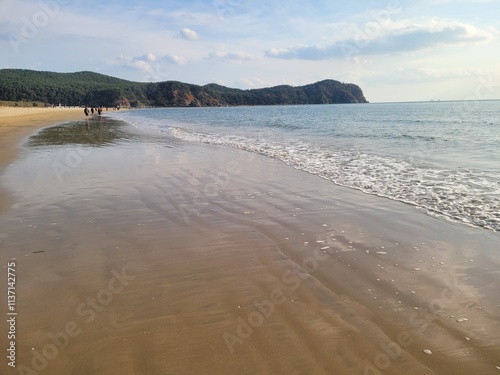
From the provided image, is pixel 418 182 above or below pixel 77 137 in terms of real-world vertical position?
above

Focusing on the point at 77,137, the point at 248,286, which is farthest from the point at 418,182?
the point at 77,137

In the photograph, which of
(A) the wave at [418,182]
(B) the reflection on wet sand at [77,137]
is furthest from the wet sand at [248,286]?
(B) the reflection on wet sand at [77,137]

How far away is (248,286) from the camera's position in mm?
4598

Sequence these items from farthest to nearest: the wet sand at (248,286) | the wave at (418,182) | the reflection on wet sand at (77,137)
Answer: the reflection on wet sand at (77,137) → the wave at (418,182) → the wet sand at (248,286)

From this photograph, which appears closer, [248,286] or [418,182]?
[248,286]

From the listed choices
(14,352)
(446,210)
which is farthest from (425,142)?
(14,352)

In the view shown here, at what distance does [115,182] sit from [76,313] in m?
7.21

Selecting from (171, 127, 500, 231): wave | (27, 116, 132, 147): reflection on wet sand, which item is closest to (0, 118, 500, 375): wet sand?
(171, 127, 500, 231): wave

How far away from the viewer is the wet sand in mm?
3299

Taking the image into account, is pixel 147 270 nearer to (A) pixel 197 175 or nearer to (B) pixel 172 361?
(B) pixel 172 361

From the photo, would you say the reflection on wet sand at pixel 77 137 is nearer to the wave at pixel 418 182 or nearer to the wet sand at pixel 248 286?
the wave at pixel 418 182

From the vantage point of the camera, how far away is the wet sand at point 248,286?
3299mm

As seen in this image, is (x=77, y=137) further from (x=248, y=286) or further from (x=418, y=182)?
(x=248, y=286)

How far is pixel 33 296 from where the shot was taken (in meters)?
4.27
